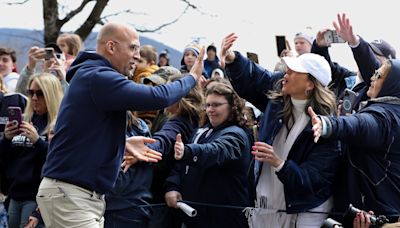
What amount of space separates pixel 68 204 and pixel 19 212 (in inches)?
79.5

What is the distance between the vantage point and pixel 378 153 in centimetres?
533

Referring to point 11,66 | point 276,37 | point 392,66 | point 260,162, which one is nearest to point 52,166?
point 260,162

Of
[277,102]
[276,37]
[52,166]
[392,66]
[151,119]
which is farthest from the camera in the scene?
[276,37]

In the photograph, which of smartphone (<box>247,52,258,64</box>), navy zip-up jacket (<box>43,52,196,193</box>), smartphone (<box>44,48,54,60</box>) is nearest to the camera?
navy zip-up jacket (<box>43,52,196,193</box>)

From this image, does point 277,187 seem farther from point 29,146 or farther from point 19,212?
point 19,212

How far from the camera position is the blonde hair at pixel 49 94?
7.05 meters

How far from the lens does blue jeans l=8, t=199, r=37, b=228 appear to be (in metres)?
6.84

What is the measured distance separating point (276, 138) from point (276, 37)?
2426mm

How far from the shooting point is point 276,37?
315 inches

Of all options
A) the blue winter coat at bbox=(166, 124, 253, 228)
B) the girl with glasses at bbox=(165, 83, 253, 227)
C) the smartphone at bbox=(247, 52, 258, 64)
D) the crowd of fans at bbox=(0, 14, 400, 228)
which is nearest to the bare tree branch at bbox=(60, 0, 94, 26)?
the crowd of fans at bbox=(0, 14, 400, 228)

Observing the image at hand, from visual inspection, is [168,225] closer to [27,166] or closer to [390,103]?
[27,166]

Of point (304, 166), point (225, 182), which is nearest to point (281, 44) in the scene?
point (225, 182)

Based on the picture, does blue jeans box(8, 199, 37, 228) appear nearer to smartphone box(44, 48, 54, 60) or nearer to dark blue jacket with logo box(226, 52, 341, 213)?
smartphone box(44, 48, 54, 60)

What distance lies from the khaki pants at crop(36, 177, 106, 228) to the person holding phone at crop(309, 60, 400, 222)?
1.58 m
